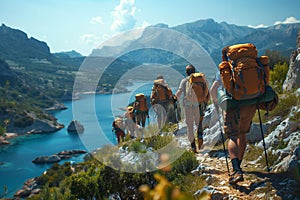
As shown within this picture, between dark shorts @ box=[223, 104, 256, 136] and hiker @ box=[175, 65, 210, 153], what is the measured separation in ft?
5.53

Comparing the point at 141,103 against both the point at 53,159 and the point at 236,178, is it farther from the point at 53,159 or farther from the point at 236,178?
the point at 53,159

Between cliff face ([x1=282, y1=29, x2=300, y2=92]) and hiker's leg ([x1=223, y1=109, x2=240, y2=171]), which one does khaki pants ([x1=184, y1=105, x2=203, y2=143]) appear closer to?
hiker's leg ([x1=223, y1=109, x2=240, y2=171])

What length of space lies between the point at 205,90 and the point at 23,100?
103811 mm

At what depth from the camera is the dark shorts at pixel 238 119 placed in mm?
4242

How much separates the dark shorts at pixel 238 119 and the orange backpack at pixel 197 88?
1.67m

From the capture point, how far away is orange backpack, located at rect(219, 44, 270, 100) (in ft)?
12.9

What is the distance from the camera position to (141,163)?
5.40m

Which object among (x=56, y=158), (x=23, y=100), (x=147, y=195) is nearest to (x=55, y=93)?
(x=23, y=100)

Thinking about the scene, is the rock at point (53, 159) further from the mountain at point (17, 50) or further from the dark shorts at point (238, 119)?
the mountain at point (17, 50)

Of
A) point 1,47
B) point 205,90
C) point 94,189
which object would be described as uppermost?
point 1,47

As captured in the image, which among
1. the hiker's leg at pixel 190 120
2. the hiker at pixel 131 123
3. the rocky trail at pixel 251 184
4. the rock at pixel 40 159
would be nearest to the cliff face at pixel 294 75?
the hiker's leg at pixel 190 120

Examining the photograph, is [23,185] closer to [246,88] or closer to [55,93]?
[246,88]

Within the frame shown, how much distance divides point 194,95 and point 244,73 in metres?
2.16

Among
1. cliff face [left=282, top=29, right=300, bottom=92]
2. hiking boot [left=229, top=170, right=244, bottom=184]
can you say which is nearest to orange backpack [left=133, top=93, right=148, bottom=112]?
cliff face [left=282, top=29, right=300, bottom=92]
